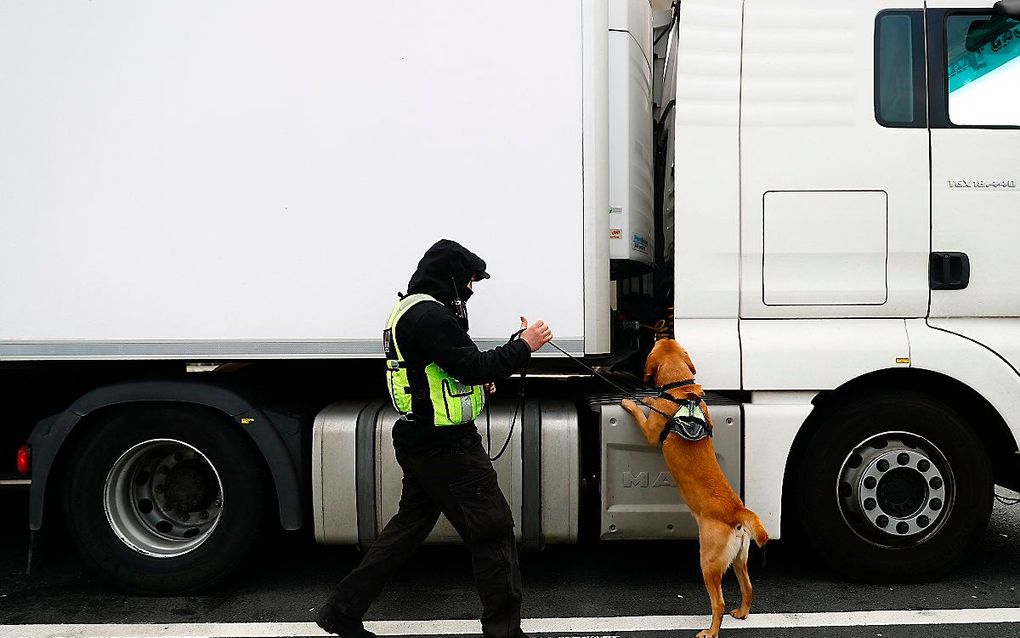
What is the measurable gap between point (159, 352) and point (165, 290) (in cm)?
31

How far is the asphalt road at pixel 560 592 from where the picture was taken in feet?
11.6

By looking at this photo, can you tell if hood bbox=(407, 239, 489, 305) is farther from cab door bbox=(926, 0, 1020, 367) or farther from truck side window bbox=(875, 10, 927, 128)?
cab door bbox=(926, 0, 1020, 367)

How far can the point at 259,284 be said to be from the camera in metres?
3.52

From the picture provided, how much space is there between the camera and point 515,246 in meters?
3.54

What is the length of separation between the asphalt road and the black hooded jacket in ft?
3.67

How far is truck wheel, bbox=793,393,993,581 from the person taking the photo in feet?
11.9

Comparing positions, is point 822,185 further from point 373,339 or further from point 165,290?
point 165,290

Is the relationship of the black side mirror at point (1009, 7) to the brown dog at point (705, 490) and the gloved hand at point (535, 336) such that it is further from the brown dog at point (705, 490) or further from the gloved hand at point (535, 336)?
the gloved hand at point (535, 336)

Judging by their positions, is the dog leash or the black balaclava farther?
the dog leash

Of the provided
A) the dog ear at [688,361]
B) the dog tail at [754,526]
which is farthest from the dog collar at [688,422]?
the dog tail at [754,526]

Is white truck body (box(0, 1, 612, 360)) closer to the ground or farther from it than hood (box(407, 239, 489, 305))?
farther from it

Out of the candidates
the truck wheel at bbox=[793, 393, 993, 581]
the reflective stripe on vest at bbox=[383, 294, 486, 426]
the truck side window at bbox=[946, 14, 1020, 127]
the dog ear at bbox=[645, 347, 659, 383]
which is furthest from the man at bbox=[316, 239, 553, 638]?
the truck side window at bbox=[946, 14, 1020, 127]

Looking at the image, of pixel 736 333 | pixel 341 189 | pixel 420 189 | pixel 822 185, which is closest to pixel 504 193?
pixel 420 189

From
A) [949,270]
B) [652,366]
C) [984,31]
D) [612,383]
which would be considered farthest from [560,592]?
[984,31]
